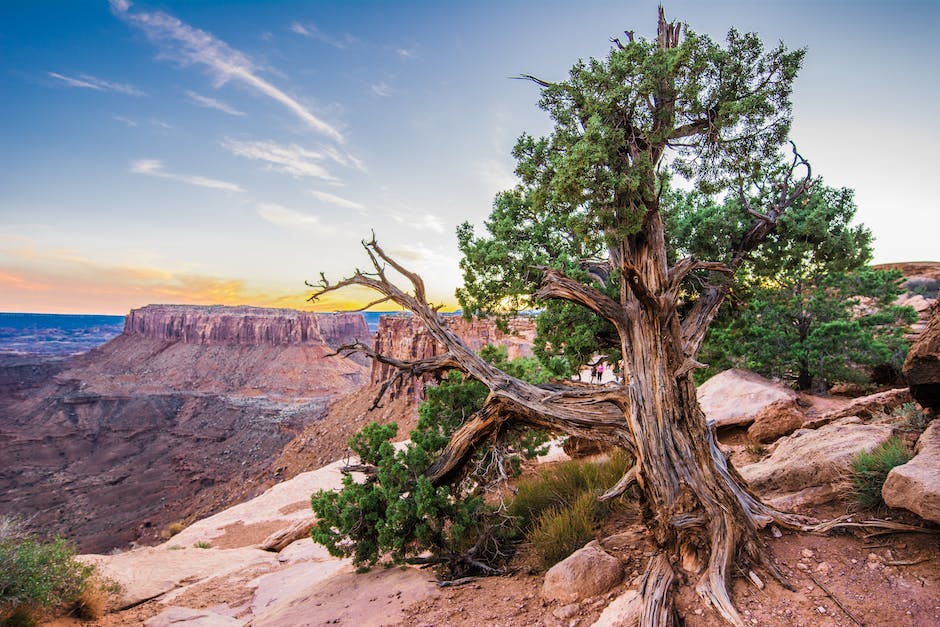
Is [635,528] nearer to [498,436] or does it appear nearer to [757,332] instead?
[498,436]

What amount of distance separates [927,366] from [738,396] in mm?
5830

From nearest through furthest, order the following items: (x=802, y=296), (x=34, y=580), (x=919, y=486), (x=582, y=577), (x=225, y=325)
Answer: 1. (x=919, y=486)
2. (x=582, y=577)
3. (x=34, y=580)
4. (x=802, y=296)
5. (x=225, y=325)

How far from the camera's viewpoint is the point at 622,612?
4102 millimetres

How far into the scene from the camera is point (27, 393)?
82.9m

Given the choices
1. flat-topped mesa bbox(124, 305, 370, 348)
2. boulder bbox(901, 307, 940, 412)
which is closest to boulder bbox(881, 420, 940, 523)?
boulder bbox(901, 307, 940, 412)

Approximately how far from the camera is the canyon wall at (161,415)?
125 ft

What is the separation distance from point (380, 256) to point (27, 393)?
11606cm

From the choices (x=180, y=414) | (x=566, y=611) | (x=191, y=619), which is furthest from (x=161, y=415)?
(x=566, y=611)

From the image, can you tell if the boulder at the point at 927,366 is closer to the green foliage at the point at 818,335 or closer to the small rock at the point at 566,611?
the small rock at the point at 566,611

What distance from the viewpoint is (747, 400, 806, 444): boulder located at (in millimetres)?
9156

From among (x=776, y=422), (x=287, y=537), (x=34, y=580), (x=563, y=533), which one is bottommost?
(x=287, y=537)

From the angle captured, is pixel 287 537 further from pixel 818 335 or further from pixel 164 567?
pixel 818 335

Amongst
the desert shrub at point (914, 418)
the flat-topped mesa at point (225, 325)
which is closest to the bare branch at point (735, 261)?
the desert shrub at point (914, 418)

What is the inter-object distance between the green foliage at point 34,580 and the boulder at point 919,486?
1058 centimetres
